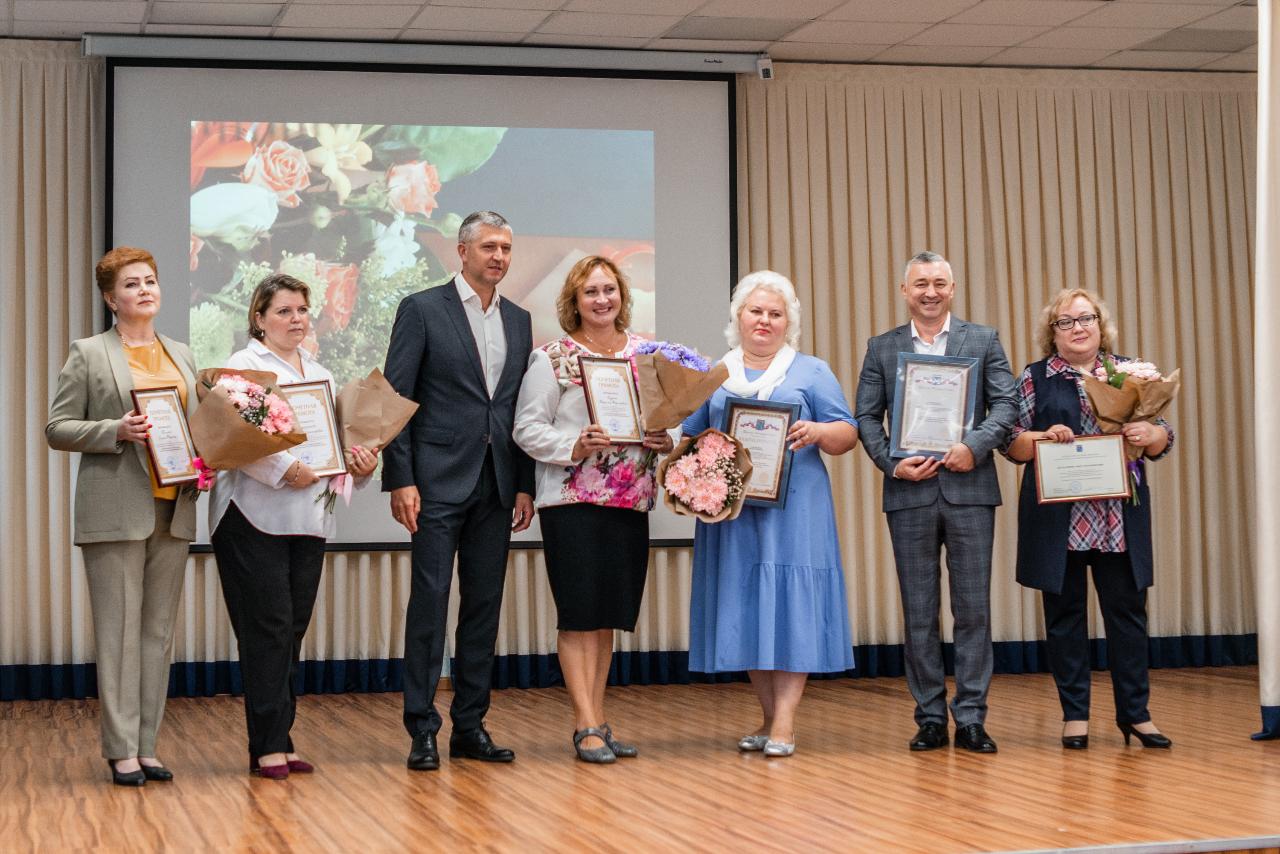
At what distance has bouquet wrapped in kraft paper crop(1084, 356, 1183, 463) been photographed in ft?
15.2

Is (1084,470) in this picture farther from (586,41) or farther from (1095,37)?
(586,41)

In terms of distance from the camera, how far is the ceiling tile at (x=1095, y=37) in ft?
23.1

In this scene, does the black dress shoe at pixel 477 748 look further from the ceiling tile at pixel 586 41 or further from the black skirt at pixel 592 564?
the ceiling tile at pixel 586 41

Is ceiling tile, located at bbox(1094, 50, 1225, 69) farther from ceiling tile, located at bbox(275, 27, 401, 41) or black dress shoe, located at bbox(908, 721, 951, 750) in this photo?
black dress shoe, located at bbox(908, 721, 951, 750)

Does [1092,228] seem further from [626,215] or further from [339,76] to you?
[339,76]

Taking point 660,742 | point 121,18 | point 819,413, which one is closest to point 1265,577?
point 819,413

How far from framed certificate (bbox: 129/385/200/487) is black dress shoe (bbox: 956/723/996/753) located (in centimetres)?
251

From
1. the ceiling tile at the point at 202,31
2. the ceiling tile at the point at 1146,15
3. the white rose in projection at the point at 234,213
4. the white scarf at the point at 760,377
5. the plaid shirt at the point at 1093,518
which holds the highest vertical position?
the ceiling tile at the point at 1146,15

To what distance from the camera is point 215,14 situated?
252 inches

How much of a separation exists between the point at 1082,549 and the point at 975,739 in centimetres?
70

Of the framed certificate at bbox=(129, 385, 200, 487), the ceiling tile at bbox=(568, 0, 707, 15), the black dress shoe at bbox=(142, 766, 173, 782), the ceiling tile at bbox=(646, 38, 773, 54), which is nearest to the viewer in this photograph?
the framed certificate at bbox=(129, 385, 200, 487)

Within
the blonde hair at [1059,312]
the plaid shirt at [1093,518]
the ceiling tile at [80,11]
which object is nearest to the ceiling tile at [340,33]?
the ceiling tile at [80,11]

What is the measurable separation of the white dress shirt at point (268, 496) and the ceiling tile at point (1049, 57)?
452 centimetres

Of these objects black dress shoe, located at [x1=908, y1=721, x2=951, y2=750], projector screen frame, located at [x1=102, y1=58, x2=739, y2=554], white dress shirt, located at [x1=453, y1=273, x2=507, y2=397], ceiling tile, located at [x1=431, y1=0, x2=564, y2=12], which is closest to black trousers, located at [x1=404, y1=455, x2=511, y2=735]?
white dress shirt, located at [x1=453, y1=273, x2=507, y2=397]
